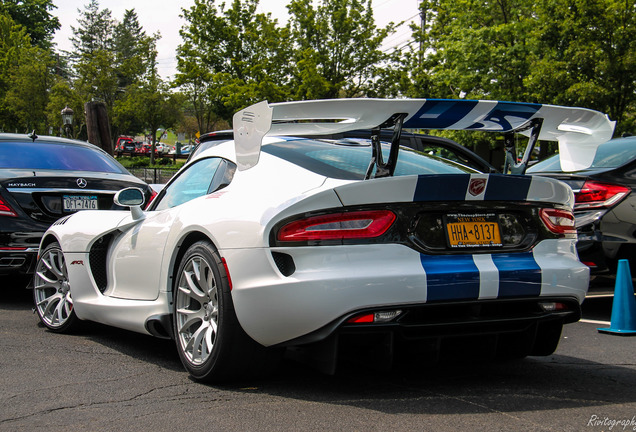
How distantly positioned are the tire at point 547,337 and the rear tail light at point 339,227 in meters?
1.14

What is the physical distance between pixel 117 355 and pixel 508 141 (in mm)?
2786

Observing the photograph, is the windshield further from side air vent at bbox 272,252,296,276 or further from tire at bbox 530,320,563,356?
side air vent at bbox 272,252,296,276

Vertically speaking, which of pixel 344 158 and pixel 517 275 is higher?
pixel 344 158

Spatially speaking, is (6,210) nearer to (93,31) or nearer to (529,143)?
(529,143)

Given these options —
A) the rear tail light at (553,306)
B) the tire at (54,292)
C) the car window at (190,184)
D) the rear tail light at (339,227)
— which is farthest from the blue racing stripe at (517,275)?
the tire at (54,292)

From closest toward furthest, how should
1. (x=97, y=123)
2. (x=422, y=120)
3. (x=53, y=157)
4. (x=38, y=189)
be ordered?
(x=422, y=120) < (x=38, y=189) < (x=53, y=157) < (x=97, y=123)

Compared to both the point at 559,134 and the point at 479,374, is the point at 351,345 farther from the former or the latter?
the point at 559,134

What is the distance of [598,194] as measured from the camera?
19.6 feet

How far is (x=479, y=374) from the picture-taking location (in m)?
3.90

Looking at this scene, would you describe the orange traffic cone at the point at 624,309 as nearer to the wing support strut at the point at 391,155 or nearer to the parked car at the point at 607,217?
the parked car at the point at 607,217

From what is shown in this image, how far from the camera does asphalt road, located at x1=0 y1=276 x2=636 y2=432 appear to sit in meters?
3.07

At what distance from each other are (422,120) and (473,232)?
62cm

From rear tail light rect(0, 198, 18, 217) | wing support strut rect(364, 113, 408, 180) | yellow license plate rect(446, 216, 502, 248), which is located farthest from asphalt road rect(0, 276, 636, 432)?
rear tail light rect(0, 198, 18, 217)

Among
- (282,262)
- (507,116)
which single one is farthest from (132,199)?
(507,116)
